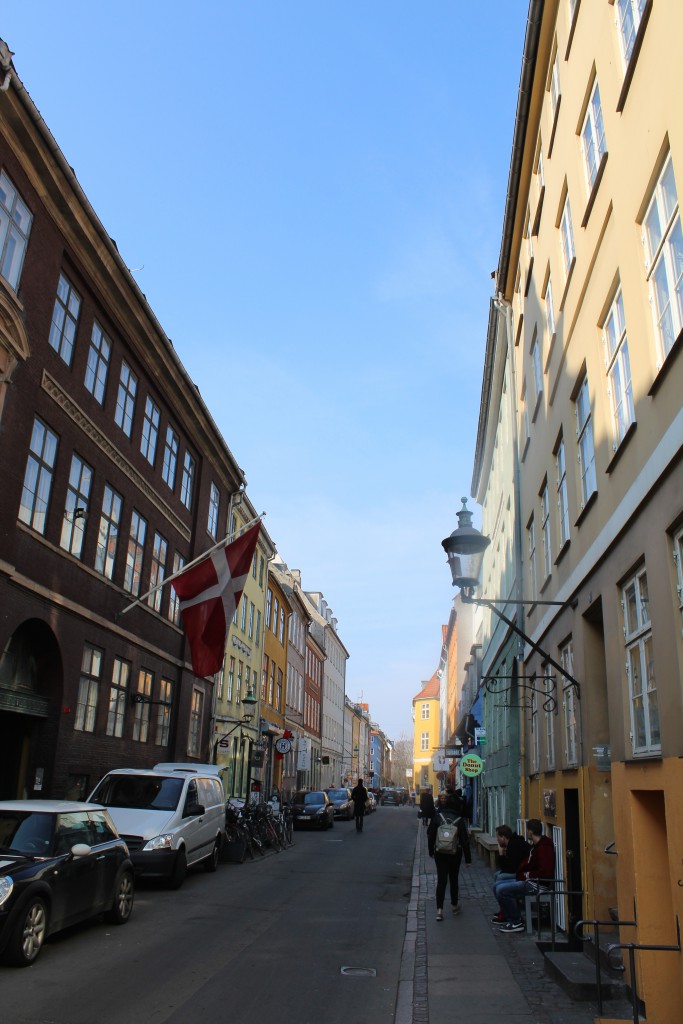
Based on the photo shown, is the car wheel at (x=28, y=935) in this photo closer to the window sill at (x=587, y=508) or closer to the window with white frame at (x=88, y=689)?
the window sill at (x=587, y=508)

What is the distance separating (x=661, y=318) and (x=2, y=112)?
41.7 feet

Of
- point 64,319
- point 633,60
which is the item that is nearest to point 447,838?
point 633,60

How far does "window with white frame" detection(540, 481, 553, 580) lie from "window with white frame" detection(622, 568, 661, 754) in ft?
17.4

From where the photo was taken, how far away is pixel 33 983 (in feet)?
25.7

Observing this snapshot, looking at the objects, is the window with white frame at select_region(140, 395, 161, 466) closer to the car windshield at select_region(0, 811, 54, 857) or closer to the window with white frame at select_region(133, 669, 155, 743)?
the window with white frame at select_region(133, 669, 155, 743)

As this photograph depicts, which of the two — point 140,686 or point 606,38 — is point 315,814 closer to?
point 140,686

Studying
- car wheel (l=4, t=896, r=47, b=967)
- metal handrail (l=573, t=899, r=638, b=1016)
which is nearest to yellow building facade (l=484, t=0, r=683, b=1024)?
metal handrail (l=573, t=899, r=638, b=1016)

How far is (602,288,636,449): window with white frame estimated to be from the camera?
906 cm

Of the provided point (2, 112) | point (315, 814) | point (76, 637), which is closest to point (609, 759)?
point (76, 637)

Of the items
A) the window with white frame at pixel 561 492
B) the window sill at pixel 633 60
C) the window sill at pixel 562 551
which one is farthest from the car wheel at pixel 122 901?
the window sill at pixel 633 60

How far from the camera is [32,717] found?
17.8 meters

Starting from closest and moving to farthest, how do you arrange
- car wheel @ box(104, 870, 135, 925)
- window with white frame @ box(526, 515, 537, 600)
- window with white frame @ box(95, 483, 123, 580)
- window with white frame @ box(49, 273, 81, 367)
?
car wheel @ box(104, 870, 135, 925)
window with white frame @ box(526, 515, 537, 600)
window with white frame @ box(49, 273, 81, 367)
window with white frame @ box(95, 483, 123, 580)

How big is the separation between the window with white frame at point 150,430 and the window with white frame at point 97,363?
2775 mm

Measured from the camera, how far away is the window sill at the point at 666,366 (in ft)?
22.3
